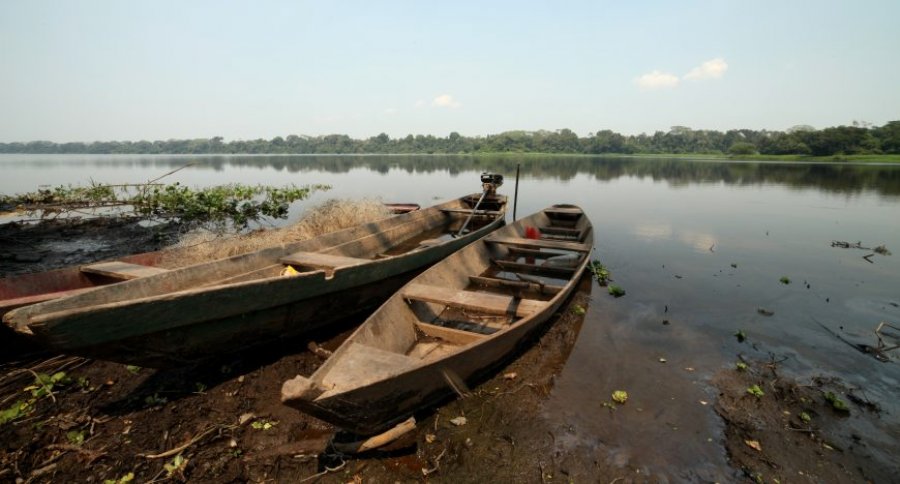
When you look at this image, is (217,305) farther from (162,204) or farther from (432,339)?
(162,204)

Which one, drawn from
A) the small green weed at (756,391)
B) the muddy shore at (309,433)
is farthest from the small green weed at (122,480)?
the small green weed at (756,391)

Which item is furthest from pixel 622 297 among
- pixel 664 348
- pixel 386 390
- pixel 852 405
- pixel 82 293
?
pixel 82 293

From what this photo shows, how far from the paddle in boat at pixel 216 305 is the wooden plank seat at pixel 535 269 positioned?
151 cm

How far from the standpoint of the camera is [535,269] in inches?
332

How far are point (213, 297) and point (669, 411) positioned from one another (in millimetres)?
5486

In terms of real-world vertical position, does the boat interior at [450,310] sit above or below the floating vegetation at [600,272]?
above

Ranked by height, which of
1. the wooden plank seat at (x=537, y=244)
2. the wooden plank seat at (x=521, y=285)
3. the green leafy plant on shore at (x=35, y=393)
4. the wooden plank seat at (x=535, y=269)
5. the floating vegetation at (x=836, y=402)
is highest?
the wooden plank seat at (x=537, y=244)

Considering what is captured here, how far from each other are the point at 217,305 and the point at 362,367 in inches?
77.6

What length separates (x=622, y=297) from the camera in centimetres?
835

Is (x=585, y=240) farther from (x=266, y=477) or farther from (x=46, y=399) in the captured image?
(x=46, y=399)

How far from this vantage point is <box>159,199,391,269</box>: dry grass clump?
800cm

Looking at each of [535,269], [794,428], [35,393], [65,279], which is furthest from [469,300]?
[65,279]

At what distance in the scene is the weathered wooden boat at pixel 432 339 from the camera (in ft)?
10.8

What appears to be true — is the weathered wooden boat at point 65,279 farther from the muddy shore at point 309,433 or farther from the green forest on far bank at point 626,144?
the green forest on far bank at point 626,144
